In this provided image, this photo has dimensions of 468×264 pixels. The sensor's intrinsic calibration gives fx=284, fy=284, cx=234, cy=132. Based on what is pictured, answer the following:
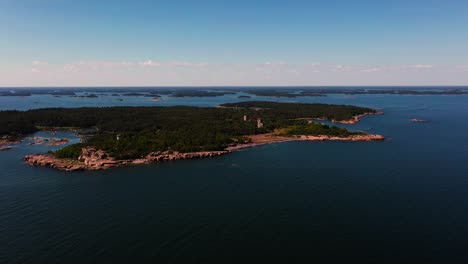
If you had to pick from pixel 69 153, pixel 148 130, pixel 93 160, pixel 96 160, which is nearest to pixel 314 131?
pixel 148 130

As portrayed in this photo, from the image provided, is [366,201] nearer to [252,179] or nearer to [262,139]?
[252,179]

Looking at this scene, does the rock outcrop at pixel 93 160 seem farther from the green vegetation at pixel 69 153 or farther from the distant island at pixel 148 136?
the green vegetation at pixel 69 153

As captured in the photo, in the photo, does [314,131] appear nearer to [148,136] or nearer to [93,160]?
[148,136]

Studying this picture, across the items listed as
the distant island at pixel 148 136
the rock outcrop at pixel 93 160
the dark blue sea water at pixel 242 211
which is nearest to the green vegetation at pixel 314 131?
the distant island at pixel 148 136

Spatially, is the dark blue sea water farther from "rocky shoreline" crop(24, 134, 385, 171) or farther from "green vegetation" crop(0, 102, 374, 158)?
"green vegetation" crop(0, 102, 374, 158)

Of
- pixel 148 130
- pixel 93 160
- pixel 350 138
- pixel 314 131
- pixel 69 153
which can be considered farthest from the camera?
pixel 314 131

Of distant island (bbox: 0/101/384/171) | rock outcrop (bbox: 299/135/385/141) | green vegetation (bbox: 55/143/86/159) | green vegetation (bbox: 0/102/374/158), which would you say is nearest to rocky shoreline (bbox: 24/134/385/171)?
distant island (bbox: 0/101/384/171)

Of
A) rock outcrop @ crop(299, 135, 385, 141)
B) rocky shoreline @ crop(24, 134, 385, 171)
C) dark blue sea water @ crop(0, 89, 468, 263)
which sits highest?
rock outcrop @ crop(299, 135, 385, 141)

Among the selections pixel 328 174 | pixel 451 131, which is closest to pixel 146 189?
pixel 328 174
